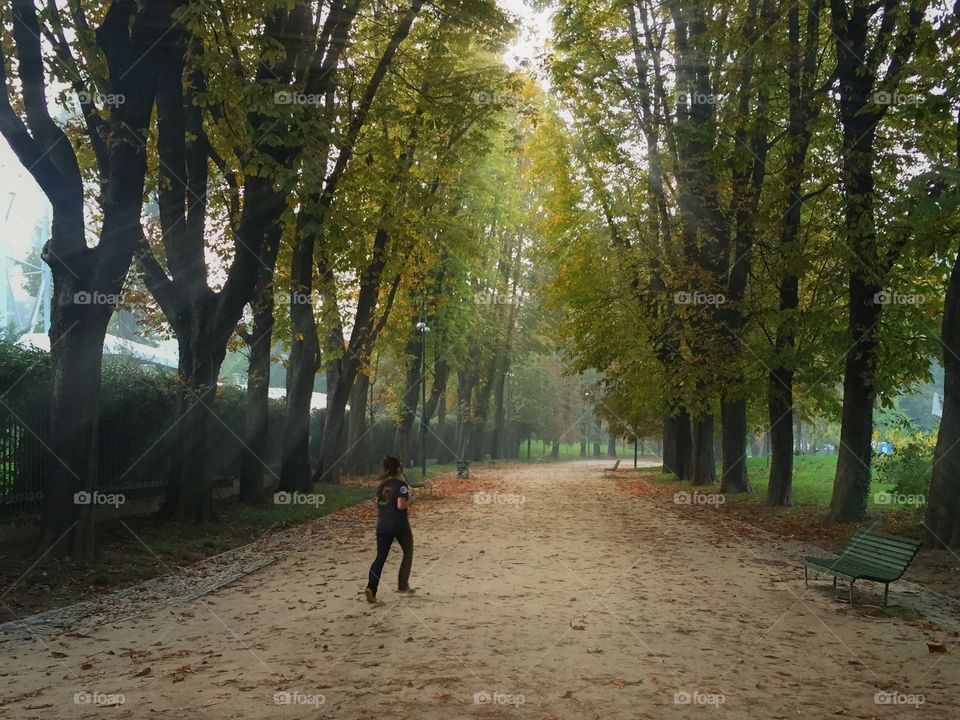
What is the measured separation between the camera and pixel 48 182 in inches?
472

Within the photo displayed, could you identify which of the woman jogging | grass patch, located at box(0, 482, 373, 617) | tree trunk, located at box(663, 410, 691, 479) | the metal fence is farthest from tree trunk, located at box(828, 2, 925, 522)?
tree trunk, located at box(663, 410, 691, 479)

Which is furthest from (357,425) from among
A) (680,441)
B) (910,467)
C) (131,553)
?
(131,553)

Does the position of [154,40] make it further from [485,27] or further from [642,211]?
[642,211]

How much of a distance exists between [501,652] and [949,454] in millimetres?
9116

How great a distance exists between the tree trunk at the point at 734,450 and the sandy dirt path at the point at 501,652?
43.4 feet

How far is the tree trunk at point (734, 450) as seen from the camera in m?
26.1

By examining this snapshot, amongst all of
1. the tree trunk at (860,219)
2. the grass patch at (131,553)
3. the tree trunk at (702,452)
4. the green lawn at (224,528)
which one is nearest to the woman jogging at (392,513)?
the grass patch at (131,553)

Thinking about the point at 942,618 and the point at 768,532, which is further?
the point at 768,532

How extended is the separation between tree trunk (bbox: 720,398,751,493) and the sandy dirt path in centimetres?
1322

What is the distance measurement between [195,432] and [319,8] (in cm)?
903

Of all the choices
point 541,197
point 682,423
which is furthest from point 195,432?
point 682,423

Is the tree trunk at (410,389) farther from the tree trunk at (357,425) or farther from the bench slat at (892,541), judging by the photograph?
the bench slat at (892,541)

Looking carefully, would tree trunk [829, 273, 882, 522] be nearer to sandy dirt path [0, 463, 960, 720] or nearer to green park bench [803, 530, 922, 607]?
sandy dirt path [0, 463, 960, 720]

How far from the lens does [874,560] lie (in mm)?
10656
